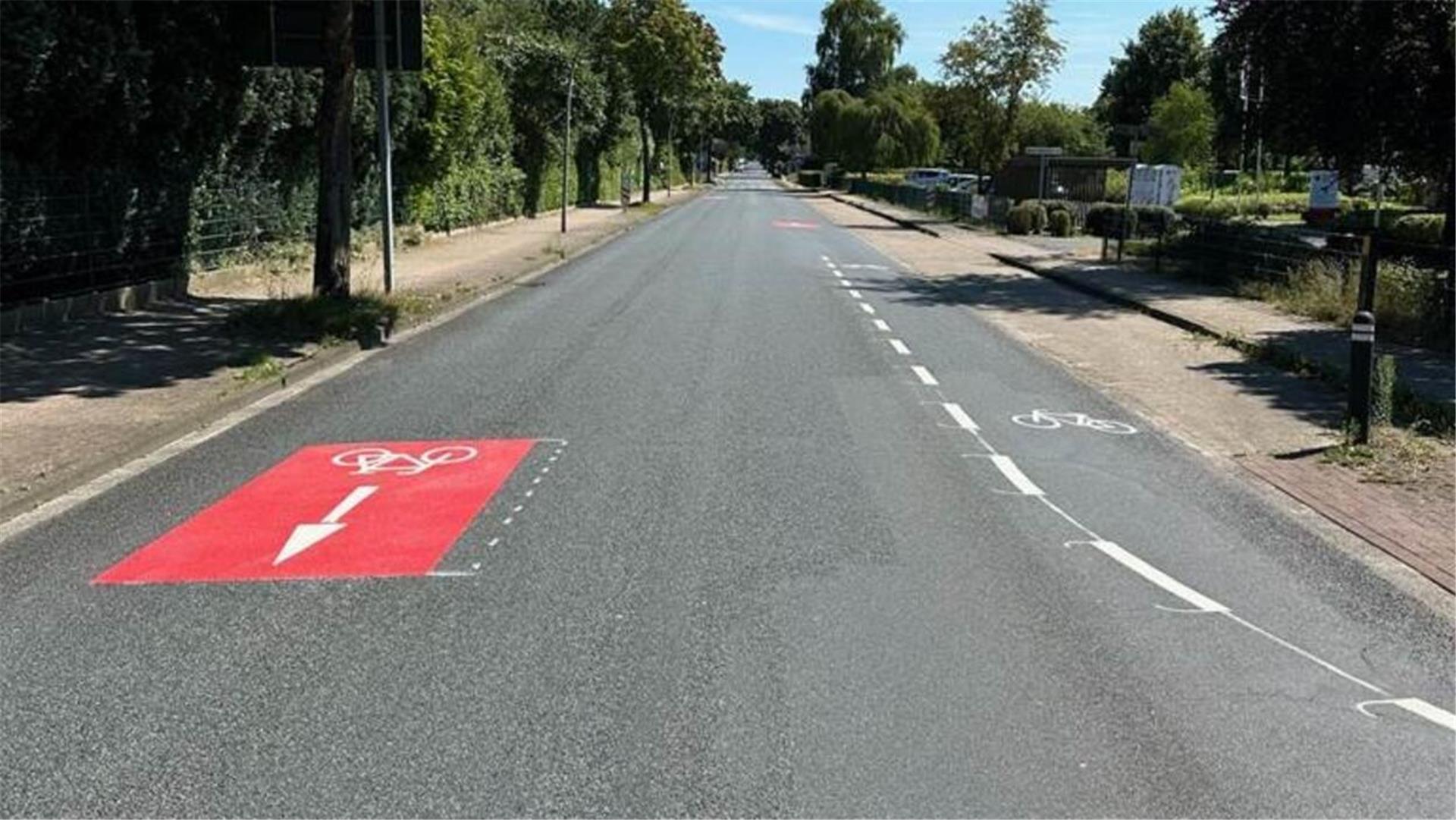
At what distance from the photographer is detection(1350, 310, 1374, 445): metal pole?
31.9 ft

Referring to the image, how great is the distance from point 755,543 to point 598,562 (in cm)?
86

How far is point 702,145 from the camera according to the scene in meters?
134

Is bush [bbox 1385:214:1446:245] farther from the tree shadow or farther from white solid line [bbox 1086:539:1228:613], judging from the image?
white solid line [bbox 1086:539:1228:613]

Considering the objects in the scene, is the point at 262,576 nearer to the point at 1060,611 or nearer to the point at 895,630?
the point at 895,630

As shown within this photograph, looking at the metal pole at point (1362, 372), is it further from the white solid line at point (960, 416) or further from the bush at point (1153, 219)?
the bush at point (1153, 219)

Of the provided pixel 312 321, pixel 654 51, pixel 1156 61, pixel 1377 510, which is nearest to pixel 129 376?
pixel 312 321

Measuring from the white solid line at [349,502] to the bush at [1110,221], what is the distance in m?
28.0

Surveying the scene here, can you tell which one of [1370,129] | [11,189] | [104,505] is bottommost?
[104,505]

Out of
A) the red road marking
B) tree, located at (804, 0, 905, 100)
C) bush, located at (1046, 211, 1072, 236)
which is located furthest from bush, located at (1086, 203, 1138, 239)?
tree, located at (804, 0, 905, 100)

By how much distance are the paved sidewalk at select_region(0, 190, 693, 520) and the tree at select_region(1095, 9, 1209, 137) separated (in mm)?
90036

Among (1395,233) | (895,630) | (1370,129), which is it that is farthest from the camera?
(1395,233)

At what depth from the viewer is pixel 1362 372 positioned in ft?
Result: 32.0

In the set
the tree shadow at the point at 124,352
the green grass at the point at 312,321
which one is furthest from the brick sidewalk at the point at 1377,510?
the green grass at the point at 312,321

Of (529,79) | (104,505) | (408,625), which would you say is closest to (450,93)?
(529,79)
